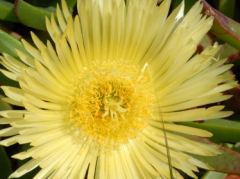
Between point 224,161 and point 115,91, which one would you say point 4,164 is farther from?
point 224,161

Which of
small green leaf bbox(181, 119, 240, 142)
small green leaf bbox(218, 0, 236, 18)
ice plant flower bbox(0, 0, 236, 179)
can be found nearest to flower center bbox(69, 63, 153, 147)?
ice plant flower bbox(0, 0, 236, 179)

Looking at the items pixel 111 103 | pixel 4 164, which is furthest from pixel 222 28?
pixel 4 164

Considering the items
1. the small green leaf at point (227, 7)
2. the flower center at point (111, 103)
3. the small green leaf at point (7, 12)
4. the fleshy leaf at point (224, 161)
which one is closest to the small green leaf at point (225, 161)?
the fleshy leaf at point (224, 161)

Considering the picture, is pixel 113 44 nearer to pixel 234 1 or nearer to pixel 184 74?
pixel 184 74

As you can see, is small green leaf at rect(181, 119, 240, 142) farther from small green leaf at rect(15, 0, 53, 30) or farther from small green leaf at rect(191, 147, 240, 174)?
small green leaf at rect(15, 0, 53, 30)

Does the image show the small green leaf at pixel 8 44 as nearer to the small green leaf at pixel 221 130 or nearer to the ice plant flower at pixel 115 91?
the ice plant flower at pixel 115 91

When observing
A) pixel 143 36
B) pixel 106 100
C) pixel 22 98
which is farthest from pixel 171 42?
pixel 22 98
